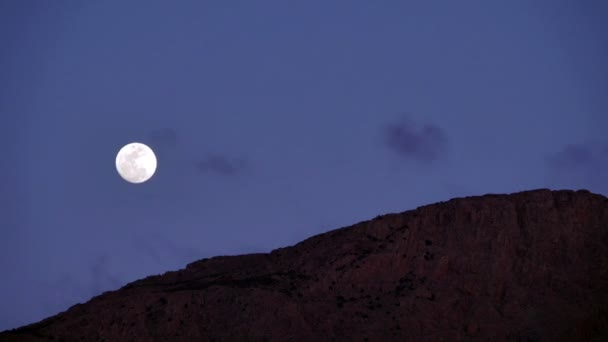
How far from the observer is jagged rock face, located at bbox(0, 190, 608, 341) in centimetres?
7444

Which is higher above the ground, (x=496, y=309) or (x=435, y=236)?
(x=435, y=236)

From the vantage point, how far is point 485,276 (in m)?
78.6

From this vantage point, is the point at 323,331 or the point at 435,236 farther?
the point at 435,236

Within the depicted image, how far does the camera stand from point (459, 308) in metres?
75.8

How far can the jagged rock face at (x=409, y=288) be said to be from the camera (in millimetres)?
74438

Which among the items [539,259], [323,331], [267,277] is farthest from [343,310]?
[539,259]

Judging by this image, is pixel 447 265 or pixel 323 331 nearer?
pixel 323 331

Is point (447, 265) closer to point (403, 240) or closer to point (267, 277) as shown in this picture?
point (403, 240)

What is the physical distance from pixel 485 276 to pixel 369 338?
36.5 ft

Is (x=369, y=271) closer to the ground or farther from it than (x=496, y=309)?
farther from it

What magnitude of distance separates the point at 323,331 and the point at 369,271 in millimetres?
6708

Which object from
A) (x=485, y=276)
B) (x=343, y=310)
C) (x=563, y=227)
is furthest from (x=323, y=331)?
(x=563, y=227)

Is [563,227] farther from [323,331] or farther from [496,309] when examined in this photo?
[323,331]

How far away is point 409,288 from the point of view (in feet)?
254
